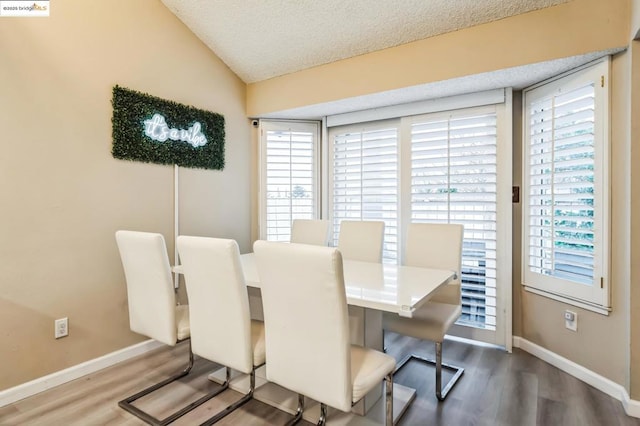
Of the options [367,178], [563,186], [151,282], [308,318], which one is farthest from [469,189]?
[151,282]

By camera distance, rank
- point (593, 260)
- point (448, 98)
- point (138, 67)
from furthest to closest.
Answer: point (448, 98), point (138, 67), point (593, 260)

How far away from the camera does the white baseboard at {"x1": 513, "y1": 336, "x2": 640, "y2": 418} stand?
78.8 inches

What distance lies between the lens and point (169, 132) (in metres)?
3.01

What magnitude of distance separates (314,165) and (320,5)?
169 cm

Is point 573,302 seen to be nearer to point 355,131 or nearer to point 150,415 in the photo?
point 355,131

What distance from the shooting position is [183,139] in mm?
3131

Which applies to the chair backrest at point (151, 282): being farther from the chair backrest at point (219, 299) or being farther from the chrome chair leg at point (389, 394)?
the chrome chair leg at point (389, 394)

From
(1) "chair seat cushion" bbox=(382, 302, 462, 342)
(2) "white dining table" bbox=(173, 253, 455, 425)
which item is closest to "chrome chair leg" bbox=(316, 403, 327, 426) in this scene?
(2) "white dining table" bbox=(173, 253, 455, 425)

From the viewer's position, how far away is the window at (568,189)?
2.25 m

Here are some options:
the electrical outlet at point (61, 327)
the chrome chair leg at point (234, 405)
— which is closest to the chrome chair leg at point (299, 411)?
the chrome chair leg at point (234, 405)

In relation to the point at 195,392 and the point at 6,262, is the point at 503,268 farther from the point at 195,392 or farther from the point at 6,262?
the point at 6,262

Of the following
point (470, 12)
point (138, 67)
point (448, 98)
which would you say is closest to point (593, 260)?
point (448, 98)

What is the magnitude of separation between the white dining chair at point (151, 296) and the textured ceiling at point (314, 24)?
2026 mm

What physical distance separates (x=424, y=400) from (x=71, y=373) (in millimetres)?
2397
